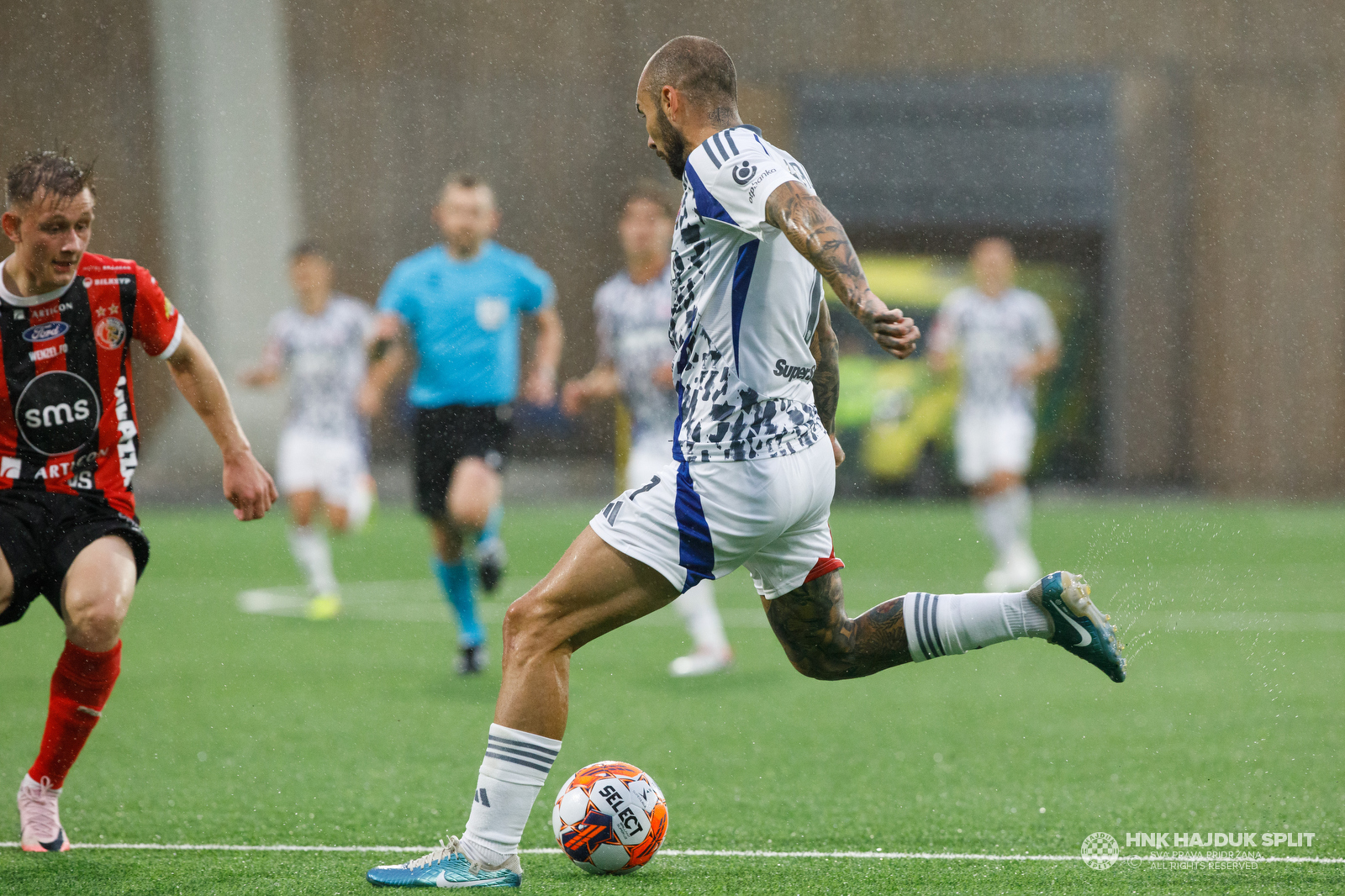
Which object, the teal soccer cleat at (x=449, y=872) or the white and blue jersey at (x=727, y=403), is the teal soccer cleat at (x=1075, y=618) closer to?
the white and blue jersey at (x=727, y=403)

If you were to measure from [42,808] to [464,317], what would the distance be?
4003mm

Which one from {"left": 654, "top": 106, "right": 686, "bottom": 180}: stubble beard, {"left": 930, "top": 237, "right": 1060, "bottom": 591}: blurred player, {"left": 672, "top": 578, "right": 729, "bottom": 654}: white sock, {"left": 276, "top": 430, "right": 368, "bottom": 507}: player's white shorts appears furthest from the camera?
{"left": 930, "top": 237, "right": 1060, "bottom": 591}: blurred player

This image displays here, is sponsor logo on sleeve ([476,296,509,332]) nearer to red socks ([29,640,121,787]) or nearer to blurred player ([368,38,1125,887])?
red socks ([29,640,121,787])

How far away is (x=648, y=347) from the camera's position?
8109mm

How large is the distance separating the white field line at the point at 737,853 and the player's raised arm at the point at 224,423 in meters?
0.94

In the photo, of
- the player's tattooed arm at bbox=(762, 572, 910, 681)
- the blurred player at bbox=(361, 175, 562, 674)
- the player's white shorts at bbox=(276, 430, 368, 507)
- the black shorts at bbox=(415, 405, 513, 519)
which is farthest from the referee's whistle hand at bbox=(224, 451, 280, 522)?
the player's white shorts at bbox=(276, 430, 368, 507)

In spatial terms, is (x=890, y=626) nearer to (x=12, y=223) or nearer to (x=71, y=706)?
(x=71, y=706)

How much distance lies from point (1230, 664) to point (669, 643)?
3111 millimetres

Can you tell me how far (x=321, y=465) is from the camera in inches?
442

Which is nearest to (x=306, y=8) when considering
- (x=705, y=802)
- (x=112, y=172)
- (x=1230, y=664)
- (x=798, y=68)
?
(x=112, y=172)

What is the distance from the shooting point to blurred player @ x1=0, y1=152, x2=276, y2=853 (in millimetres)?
4086

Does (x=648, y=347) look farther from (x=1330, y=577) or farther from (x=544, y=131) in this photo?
(x=544, y=131)

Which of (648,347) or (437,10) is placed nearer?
(648,347)

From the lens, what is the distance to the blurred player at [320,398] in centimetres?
1113
